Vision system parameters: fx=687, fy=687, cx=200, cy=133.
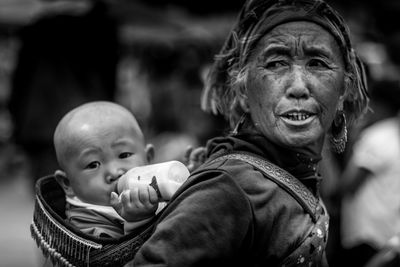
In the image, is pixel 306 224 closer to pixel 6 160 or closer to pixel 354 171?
pixel 354 171

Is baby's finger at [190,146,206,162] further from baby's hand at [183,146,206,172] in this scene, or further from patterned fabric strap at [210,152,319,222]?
patterned fabric strap at [210,152,319,222]

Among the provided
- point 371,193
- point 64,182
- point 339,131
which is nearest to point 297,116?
point 339,131

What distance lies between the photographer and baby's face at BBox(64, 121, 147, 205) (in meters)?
2.47

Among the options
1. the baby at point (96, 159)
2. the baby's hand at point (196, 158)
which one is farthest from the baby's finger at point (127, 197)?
the baby's hand at point (196, 158)

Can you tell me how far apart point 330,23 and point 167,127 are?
4779mm

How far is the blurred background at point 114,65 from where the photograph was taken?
558cm

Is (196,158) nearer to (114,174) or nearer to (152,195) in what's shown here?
(114,174)

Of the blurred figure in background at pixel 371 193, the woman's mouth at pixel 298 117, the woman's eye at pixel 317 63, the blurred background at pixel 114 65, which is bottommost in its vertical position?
the blurred figure in background at pixel 371 193

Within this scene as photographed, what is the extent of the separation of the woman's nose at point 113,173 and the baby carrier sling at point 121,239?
0.76 ft

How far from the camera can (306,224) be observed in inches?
84.8

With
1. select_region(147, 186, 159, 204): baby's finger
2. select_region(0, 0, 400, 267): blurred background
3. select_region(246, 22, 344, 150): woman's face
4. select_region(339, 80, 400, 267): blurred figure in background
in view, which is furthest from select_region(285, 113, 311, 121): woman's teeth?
select_region(339, 80, 400, 267): blurred figure in background

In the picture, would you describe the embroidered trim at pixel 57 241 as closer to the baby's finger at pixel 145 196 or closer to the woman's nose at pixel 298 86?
the baby's finger at pixel 145 196

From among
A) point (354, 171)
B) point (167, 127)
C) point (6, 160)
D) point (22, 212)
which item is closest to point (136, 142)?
point (354, 171)

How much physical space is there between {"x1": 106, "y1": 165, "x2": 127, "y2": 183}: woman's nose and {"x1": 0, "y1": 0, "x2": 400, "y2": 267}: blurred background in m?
0.90
